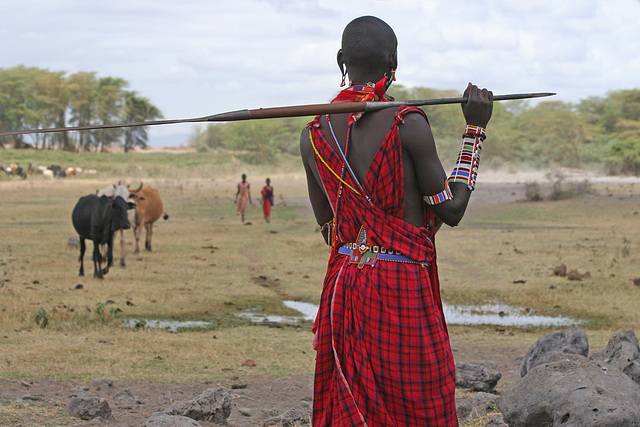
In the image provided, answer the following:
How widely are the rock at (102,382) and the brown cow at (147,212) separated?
8313 mm

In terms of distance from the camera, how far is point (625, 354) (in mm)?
4113

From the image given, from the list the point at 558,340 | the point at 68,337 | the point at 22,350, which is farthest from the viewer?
the point at 68,337

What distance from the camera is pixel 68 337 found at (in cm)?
692

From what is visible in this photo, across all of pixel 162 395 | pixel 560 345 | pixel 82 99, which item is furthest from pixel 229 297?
pixel 82 99

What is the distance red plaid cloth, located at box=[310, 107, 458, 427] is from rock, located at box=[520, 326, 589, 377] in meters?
2.43

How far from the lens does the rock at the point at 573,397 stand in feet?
10.2

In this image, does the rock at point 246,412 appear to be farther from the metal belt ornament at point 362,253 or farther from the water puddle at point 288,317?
the water puddle at point 288,317

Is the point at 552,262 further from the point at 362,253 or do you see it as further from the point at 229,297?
the point at 362,253

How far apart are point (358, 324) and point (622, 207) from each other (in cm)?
2081

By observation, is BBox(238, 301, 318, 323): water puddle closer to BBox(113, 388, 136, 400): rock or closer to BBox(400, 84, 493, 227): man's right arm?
BBox(113, 388, 136, 400): rock

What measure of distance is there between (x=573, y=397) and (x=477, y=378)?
2.04m

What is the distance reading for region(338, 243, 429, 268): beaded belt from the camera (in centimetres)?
254

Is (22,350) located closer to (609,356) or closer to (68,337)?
(68,337)

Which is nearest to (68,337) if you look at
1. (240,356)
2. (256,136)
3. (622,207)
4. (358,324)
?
(240,356)
